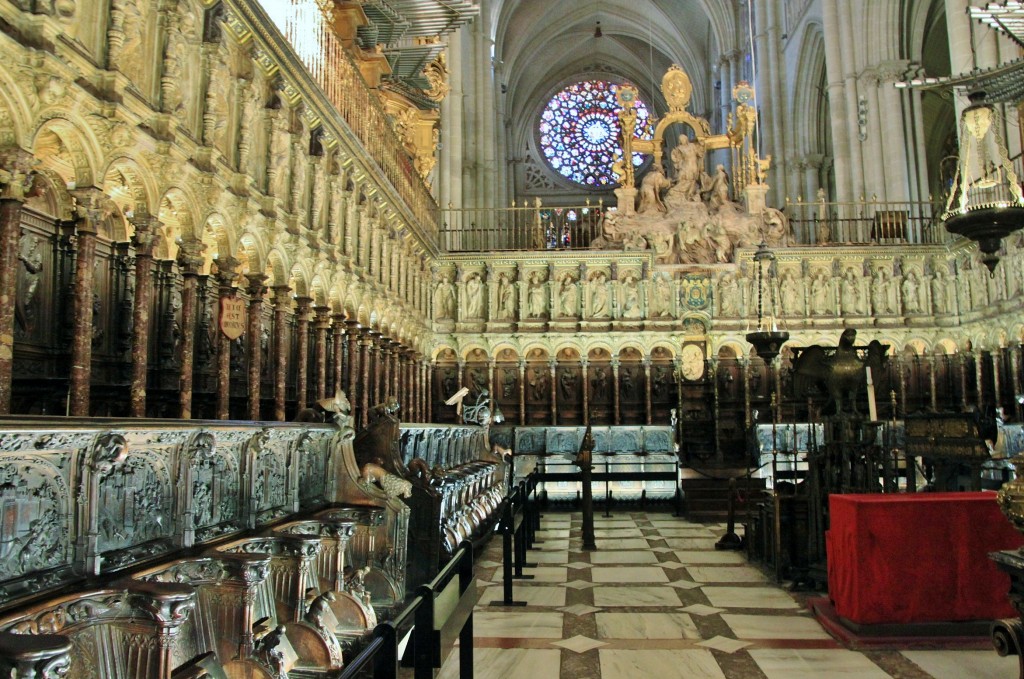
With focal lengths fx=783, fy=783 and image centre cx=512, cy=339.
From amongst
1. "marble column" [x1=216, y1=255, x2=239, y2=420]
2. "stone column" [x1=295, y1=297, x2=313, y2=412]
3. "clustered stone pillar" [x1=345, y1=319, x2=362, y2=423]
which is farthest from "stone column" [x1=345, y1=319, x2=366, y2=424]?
"marble column" [x1=216, y1=255, x2=239, y2=420]

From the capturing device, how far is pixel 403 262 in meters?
14.0

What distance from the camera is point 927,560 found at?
4859mm

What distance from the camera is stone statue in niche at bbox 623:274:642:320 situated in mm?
17328

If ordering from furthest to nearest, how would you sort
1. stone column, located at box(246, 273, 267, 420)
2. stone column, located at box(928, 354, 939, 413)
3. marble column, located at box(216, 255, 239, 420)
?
stone column, located at box(928, 354, 939, 413), stone column, located at box(246, 273, 267, 420), marble column, located at box(216, 255, 239, 420)

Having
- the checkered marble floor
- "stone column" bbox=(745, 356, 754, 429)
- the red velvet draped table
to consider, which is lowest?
the checkered marble floor

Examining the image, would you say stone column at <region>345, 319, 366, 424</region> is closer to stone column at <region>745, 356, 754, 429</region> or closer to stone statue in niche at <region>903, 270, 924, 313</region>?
stone column at <region>745, 356, 754, 429</region>

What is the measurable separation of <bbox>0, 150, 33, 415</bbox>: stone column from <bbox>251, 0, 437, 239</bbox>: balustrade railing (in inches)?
130

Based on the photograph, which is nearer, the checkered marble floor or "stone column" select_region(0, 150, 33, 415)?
"stone column" select_region(0, 150, 33, 415)

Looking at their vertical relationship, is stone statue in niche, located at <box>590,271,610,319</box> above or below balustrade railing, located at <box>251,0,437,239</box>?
below

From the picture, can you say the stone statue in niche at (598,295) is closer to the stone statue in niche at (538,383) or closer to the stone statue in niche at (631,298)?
the stone statue in niche at (631,298)

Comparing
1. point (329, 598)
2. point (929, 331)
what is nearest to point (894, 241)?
point (929, 331)

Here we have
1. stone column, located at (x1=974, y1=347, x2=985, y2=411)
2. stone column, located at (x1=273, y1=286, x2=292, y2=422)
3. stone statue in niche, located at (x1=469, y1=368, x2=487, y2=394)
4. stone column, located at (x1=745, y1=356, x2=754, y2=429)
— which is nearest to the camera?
stone column, located at (x1=273, y1=286, x2=292, y2=422)

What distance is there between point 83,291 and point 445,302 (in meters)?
12.5

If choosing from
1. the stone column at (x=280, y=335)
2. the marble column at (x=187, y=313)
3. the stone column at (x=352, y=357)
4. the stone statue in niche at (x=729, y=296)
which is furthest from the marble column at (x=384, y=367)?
the stone statue in niche at (x=729, y=296)
